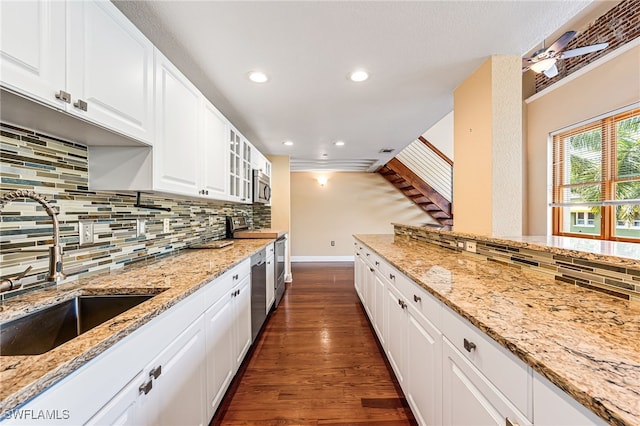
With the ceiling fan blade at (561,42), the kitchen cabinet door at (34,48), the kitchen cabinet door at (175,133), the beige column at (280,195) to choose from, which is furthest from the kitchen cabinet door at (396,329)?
the beige column at (280,195)

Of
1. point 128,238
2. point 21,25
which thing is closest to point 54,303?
point 128,238

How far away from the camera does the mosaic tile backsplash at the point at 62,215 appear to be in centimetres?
103

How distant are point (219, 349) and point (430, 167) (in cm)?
527

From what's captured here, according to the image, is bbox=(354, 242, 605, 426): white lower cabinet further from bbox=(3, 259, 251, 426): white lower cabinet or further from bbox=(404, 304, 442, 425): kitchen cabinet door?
bbox=(3, 259, 251, 426): white lower cabinet

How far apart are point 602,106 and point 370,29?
12.9 ft

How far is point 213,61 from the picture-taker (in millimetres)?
1890

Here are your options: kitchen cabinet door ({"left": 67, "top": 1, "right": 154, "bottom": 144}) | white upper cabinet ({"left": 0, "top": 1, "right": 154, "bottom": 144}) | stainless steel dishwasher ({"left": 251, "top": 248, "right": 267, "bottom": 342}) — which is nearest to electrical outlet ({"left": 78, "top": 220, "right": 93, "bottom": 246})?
white upper cabinet ({"left": 0, "top": 1, "right": 154, "bottom": 144})

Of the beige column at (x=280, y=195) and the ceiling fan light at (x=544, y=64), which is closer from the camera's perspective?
the ceiling fan light at (x=544, y=64)

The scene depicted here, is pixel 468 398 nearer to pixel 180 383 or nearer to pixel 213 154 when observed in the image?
pixel 180 383

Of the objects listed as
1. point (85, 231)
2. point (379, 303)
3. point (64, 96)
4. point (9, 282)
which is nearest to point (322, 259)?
point (379, 303)

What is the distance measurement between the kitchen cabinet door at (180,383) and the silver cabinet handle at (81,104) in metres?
0.96

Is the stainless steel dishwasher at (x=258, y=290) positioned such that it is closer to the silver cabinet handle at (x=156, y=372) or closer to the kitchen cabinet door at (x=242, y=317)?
the kitchen cabinet door at (x=242, y=317)

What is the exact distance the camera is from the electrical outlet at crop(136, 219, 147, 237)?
5.62ft

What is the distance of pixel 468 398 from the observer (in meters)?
0.90
